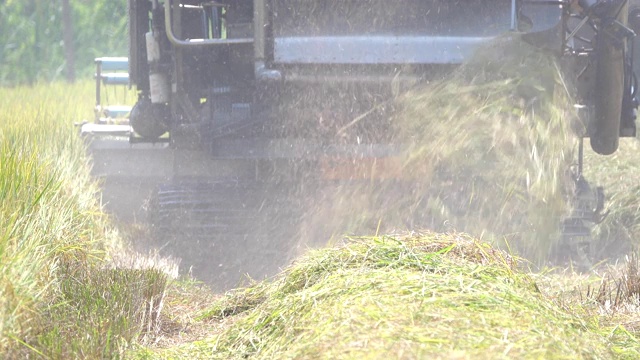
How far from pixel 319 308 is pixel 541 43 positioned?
154 inches

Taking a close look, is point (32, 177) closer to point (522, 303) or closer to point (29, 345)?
point (29, 345)

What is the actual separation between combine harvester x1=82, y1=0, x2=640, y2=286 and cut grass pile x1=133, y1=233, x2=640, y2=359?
2.27 m

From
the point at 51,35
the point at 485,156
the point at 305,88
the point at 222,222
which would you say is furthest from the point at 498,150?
the point at 51,35

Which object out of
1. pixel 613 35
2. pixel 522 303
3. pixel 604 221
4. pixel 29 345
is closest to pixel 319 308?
pixel 522 303

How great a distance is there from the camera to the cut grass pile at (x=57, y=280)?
342 cm

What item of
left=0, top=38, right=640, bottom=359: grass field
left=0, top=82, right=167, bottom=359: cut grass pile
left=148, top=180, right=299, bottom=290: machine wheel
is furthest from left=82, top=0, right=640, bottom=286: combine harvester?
left=0, top=38, right=640, bottom=359: grass field

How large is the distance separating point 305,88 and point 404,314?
13.0ft

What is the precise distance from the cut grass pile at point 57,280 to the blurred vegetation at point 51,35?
72.5 feet

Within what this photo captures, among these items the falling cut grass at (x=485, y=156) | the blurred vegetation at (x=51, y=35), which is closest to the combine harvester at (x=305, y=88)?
the falling cut grass at (x=485, y=156)

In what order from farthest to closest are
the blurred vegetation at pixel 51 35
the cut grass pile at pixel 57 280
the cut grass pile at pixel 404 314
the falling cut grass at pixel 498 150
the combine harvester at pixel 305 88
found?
1. the blurred vegetation at pixel 51 35
2. the combine harvester at pixel 305 88
3. the falling cut grass at pixel 498 150
4. the cut grass pile at pixel 57 280
5. the cut grass pile at pixel 404 314

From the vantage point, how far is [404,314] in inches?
122

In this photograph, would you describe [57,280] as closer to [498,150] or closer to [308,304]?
[308,304]

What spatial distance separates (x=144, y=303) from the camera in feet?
13.8

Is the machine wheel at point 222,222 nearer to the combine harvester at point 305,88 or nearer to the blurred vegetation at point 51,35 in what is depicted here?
the combine harvester at point 305,88
